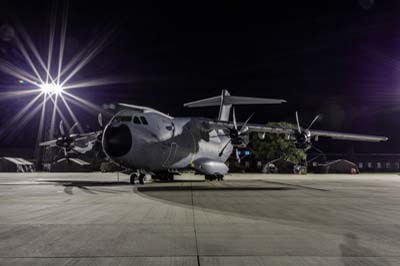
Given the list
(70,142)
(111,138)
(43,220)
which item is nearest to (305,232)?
(43,220)

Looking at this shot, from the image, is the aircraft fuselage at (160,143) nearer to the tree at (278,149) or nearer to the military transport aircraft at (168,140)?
the military transport aircraft at (168,140)

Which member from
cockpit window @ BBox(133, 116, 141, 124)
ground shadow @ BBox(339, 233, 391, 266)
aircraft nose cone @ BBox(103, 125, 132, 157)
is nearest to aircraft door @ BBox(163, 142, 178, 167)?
cockpit window @ BBox(133, 116, 141, 124)

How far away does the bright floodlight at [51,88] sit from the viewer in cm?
5168

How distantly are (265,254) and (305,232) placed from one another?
2440 mm

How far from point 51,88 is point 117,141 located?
33886mm

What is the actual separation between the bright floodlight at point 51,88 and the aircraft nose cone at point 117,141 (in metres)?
31.4

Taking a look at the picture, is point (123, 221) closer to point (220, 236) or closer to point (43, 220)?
point (43, 220)

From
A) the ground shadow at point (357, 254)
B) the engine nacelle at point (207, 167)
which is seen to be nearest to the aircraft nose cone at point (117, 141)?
the engine nacelle at point (207, 167)

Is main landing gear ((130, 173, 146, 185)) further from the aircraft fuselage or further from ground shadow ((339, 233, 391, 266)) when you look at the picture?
ground shadow ((339, 233, 391, 266))

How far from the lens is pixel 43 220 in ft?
32.8

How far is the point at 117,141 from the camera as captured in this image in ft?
76.4

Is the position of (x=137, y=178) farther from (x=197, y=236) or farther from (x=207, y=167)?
(x=197, y=236)

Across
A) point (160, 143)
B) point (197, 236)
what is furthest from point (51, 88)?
point (197, 236)

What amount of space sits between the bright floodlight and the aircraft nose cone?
31410mm
